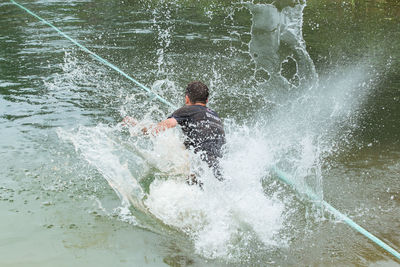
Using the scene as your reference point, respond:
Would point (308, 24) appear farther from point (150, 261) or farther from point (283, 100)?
point (150, 261)

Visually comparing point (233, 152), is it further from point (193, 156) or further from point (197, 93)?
point (197, 93)

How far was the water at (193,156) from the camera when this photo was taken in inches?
169

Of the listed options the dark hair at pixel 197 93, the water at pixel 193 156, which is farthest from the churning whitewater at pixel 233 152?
the dark hair at pixel 197 93

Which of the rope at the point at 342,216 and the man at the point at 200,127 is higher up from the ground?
the man at the point at 200,127

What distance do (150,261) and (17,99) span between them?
5.21m

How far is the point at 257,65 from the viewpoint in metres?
10.3

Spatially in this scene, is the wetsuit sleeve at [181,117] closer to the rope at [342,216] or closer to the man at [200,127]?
the man at [200,127]

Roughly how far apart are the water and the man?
6.9 inches

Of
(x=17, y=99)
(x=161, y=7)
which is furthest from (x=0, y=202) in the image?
(x=161, y=7)

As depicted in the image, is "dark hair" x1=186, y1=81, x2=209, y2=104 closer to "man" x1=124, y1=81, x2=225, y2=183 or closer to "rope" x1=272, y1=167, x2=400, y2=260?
"man" x1=124, y1=81, x2=225, y2=183

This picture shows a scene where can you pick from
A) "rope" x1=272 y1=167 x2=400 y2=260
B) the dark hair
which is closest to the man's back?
the dark hair

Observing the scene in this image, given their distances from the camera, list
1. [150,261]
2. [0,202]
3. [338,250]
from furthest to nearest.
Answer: [0,202]
[338,250]
[150,261]

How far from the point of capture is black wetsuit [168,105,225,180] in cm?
459

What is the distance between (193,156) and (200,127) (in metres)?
0.38
